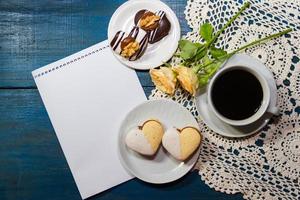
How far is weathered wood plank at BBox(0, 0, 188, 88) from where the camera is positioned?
3.06 ft

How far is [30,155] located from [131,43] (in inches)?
11.2

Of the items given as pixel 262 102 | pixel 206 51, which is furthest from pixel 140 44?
pixel 262 102

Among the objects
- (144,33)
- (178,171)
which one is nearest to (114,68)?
(144,33)

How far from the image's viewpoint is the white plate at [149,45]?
2.95 feet

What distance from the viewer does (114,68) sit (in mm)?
918

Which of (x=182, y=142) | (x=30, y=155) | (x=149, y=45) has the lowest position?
(x=30, y=155)

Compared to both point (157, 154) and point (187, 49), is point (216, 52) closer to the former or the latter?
point (187, 49)

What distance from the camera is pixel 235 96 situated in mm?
837

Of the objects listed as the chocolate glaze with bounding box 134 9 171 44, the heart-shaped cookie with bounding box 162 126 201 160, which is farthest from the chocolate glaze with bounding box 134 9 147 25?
the heart-shaped cookie with bounding box 162 126 201 160

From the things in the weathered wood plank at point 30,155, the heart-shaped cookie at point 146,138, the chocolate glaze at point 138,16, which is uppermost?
the chocolate glaze at point 138,16

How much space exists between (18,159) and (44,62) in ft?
0.62

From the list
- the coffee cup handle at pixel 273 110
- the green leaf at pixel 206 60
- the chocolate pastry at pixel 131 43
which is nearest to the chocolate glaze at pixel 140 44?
the chocolate pastry at pixel 131 43

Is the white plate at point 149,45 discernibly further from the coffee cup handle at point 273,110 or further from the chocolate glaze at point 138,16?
the coffee cup handle at point 273,110

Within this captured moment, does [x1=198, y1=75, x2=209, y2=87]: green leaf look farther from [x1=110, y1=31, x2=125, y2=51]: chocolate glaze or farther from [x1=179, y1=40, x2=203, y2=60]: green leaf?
[x1=110, y1=31, x2=125, y2=51]: chocolate glaze
